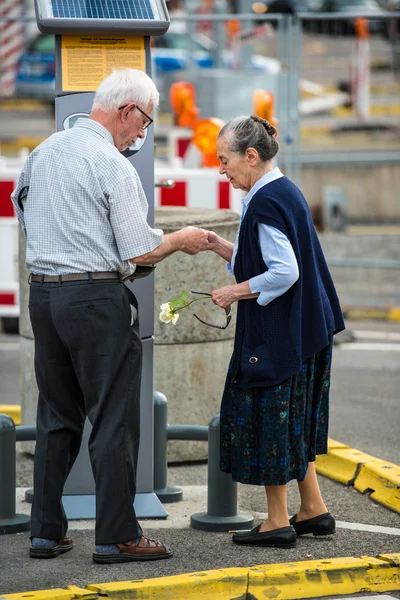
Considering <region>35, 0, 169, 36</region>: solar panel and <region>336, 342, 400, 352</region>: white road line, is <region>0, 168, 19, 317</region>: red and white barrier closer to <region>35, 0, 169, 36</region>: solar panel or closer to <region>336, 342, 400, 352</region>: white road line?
<region>336, 342, 400, 352</region>: white road line

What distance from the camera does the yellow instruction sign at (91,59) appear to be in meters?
4.65

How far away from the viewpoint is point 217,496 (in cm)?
489

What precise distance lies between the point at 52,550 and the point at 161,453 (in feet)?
3.26

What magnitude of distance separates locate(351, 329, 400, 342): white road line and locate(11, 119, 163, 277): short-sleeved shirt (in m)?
5.43

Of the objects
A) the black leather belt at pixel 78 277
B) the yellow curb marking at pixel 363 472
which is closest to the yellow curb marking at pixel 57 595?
the black leather belt at pixel 78 277

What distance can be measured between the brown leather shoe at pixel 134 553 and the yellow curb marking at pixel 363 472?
123 cm

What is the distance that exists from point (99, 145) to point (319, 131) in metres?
12.8

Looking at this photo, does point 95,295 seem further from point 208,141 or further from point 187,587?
point 208,141

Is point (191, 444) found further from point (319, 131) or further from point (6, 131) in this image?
point (6, 131)

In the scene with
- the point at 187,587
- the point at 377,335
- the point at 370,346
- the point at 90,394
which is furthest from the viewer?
the point at 377,335

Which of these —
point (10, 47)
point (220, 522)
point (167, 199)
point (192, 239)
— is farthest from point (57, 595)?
point (10, 47)

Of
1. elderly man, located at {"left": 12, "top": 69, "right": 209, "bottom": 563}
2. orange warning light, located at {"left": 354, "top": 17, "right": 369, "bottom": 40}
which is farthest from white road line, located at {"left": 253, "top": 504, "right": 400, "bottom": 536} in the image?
orange warning light, located at {"left": 354, "top": 17, "right": 369, "bottom": 40}

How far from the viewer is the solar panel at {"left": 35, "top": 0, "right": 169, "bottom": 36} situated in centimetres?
454

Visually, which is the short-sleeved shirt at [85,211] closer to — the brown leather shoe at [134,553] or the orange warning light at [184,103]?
the brown leather shoe at [134,553]
